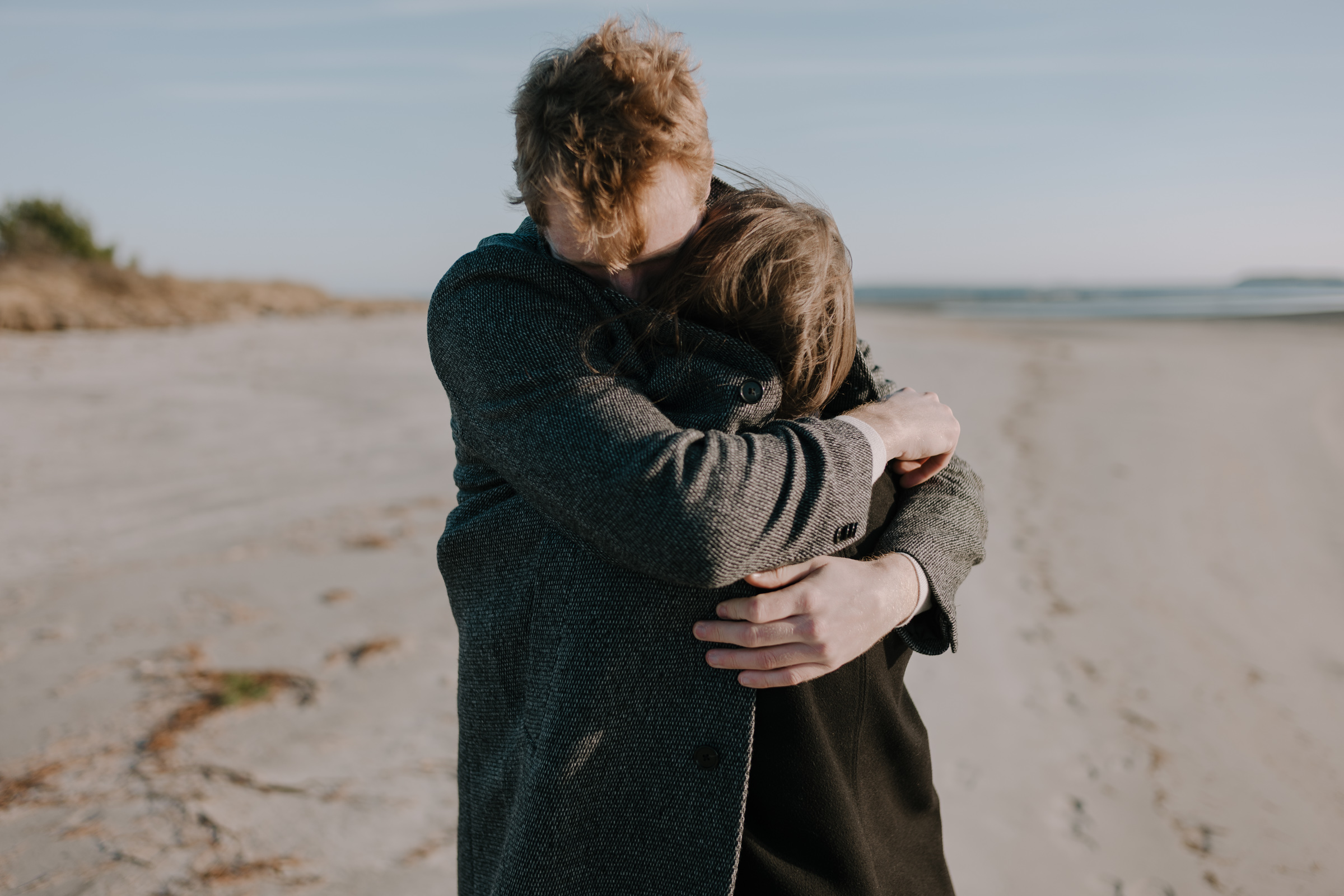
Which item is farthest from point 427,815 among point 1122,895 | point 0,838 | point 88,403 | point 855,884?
point 88,403

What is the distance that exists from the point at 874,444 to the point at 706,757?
463mm

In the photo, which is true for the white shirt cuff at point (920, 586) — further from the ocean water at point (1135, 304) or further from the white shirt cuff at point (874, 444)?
the ocean water at point (1135, 304)

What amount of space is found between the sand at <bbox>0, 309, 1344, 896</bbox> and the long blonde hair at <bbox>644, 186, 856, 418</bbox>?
2037mm

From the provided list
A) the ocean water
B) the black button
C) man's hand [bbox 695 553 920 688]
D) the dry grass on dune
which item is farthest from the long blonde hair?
the ocean water

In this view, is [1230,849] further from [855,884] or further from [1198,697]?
[855,884]

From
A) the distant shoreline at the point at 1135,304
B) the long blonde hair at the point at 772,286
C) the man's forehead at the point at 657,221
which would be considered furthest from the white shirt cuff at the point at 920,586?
the distant shoreline at the point at 1135,304

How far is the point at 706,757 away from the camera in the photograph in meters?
1.09

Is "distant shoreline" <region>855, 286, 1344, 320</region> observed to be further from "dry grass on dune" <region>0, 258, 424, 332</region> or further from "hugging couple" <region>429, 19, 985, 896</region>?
"hugging couple" <region>429, 19, 985, 896</region>

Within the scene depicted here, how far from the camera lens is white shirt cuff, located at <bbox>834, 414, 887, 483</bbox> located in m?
1.12

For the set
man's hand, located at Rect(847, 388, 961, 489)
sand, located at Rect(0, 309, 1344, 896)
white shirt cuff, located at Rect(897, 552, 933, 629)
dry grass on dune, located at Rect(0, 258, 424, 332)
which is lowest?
dry grass on dune, located at Rect(0, 258, 424, 332)

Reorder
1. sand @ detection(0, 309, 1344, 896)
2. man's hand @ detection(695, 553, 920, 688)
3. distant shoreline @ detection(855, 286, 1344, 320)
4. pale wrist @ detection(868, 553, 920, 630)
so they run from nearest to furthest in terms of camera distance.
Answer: man's hand @ detection(695, 553, 920, 688)
pale wrist @ detection(868, 553, 920, 630)
sand @ detection(0, 309, 1344, 896)
distant shoreline @ detection(855, 286, 1344, 320)

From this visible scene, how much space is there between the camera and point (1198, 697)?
12.1 feet

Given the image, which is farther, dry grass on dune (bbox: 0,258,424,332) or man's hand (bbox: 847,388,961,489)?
dry grass on dune (bbox: 0,258,424,332)

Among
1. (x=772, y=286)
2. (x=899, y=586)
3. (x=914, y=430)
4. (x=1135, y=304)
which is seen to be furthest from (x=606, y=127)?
(x=1135, y=304)
